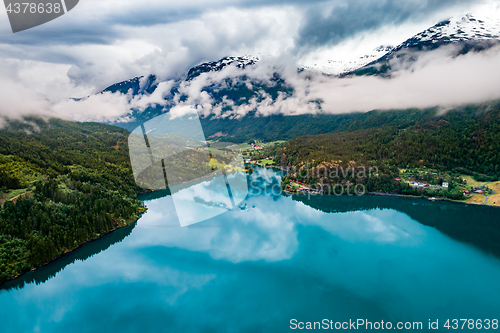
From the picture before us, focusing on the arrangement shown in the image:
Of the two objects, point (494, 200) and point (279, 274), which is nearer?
point (279, 274)

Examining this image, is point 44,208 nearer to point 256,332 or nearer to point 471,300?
point 256,332

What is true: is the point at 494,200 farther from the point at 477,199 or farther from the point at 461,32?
the point at 461,32

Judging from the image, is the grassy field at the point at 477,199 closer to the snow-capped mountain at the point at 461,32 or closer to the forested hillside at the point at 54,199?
the forested hillside at the point at 54,199

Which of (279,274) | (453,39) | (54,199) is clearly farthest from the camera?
(453,39)

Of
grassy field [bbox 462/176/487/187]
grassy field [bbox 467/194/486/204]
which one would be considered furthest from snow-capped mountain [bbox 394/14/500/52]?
grassy field [bbox 467/194/486/204]

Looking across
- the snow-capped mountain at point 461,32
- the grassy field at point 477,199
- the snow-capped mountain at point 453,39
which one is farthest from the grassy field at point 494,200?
the snow-capped mountain at point 461,32

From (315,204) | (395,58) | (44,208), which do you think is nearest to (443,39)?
(395,58)

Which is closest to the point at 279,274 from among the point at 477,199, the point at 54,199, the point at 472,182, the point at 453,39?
the point at 54,199
